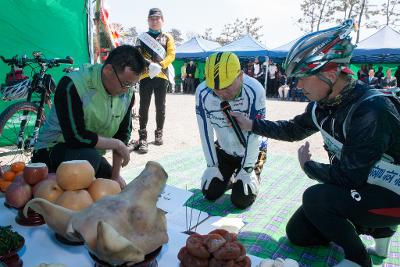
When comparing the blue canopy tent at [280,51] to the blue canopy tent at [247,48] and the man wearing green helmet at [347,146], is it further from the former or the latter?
the man wearing green helmet at [347,146]

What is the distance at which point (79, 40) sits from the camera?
6.05 m

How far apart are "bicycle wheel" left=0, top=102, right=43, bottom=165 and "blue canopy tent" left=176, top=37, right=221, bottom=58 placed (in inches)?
655

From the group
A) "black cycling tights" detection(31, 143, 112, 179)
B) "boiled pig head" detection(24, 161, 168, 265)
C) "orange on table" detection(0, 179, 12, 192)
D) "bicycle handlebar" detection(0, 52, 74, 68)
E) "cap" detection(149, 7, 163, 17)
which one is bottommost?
"black cycling tights" detection(31, 143, 112, 179)

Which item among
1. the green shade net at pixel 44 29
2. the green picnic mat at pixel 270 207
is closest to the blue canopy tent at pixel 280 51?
the green shade net at pixel 44 29

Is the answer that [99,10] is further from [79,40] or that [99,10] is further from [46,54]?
[46,54]

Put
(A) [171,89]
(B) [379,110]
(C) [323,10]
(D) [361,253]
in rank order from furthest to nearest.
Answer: (C) [323,10]
(A) [171,89]
(D) [361,253]
(B) [379,110]

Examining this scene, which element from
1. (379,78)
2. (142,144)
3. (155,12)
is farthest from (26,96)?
(379,78)

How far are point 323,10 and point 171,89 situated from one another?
997 inches

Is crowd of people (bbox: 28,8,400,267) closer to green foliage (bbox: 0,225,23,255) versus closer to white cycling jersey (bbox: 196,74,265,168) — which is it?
white cycling jersey (bbox: 196,74,265,168)

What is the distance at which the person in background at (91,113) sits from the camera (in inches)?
92.6

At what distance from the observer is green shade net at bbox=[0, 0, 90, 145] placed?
521 centimetres

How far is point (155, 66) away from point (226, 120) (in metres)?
2.36

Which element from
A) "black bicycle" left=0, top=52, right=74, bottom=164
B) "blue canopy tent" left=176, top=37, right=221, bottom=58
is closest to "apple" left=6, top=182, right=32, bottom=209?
"black bicycle" left=0, top=52, right=74, bottom=164

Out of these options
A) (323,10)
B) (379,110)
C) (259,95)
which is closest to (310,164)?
(379,110)
